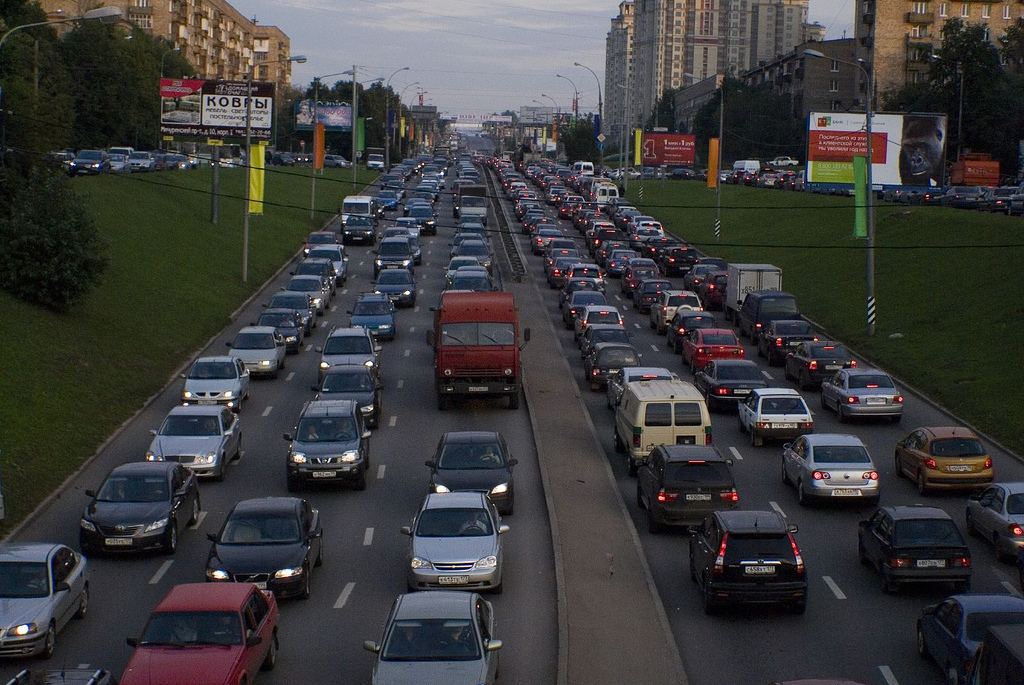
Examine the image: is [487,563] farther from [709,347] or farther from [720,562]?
[709,347]

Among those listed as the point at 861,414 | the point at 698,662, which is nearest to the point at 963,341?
the point at 861,414

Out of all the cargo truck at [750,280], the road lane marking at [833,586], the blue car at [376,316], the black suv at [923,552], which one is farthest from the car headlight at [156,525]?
the cargo truck at [750,280]

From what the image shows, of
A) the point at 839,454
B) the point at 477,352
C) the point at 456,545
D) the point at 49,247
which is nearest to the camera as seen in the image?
the point at 456,545

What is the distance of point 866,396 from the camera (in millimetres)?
31016

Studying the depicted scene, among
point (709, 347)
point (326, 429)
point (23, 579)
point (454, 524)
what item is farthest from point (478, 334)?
point (23, 579)

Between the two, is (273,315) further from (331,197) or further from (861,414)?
(331,197)

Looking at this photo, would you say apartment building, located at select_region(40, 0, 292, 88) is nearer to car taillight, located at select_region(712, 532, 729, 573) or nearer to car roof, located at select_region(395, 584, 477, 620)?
car taillight, located at select_region(712, 532, 729, 573)

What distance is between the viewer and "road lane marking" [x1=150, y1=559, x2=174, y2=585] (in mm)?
19641

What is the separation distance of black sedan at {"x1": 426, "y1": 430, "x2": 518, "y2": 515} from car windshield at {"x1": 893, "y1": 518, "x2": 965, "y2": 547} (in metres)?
7.20

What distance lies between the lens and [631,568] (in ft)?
65.1

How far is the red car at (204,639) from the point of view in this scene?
13.5m

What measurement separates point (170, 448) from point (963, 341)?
24487 millimetres

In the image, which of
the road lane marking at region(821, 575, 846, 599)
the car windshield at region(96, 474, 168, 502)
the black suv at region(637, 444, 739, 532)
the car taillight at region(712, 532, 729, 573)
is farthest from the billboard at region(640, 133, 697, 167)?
the car taillight at region(712, 532, 729, 573)

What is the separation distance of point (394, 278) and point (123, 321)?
13023mm
